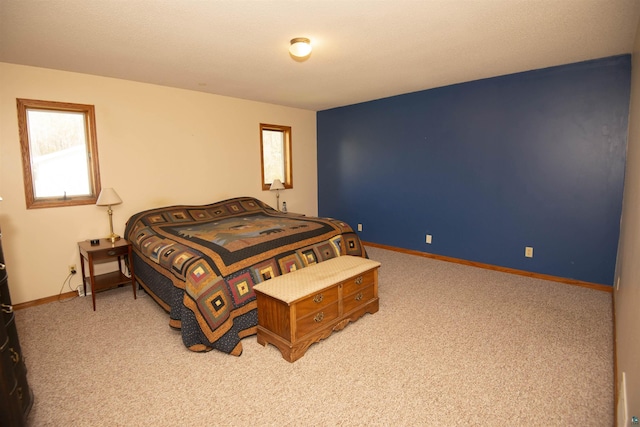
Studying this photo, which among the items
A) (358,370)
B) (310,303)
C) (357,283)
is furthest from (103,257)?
(358,370)

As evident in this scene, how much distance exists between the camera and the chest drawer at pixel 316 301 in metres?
2.28

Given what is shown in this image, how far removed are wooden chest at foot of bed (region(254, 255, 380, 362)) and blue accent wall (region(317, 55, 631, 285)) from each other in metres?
2.07

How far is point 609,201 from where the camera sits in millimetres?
3283

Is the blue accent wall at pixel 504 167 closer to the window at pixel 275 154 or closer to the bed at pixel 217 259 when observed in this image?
the window at pixel 275 154

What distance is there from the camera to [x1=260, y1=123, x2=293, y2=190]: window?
522 centimetres

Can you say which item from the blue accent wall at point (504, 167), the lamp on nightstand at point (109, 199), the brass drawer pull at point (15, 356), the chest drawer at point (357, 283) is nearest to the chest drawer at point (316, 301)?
the chest drawer at point (357, 283)

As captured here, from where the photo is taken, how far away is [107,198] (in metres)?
3.37

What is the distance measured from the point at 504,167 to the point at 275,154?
3.29m

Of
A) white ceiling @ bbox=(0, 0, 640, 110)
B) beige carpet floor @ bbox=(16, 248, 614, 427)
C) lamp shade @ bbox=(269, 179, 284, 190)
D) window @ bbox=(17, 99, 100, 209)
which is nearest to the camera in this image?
beige carpet floor @ bbox=(16, 248, 614, 427)

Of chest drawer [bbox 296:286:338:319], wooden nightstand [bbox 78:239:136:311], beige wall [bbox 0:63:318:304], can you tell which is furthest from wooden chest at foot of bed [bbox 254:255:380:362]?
beige wall [bbox 0:63:318:304]

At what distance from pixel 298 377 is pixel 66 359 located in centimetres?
161

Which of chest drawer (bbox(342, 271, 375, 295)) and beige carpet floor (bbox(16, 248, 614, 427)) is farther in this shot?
chest drawer (bbox(342, 271, 375, 295))

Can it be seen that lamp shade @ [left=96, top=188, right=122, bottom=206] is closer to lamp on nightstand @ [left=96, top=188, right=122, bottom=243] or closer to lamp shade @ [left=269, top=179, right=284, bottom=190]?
lamp on nightstand @ [left=96, top=188, right=122, bottom=243]

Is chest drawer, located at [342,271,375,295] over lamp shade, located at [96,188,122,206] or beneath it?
beneath
